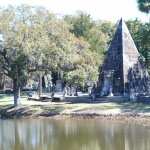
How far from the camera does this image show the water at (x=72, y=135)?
1170 inches

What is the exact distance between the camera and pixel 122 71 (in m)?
59.0

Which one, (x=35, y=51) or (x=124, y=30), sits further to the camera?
(x=124, y=30)

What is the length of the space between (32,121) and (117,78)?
16.4 meters

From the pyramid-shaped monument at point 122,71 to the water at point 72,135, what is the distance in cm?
1513

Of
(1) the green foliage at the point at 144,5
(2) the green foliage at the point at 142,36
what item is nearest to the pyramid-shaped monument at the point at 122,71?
(1) the green foliage at the point at 144,5

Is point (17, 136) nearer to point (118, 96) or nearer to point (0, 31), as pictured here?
point (0, 31)

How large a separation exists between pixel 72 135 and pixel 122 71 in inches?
988

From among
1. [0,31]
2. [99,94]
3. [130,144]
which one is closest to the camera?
[130,144]

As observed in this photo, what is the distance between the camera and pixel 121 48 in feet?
194

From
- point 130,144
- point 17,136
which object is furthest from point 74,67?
point 130,144

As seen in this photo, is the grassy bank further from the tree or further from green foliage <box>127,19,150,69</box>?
green foliage <box>127,19,150,69</box>

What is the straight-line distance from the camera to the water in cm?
2972

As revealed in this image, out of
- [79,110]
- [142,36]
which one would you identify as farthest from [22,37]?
[142,36]

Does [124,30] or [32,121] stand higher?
[124,30]
